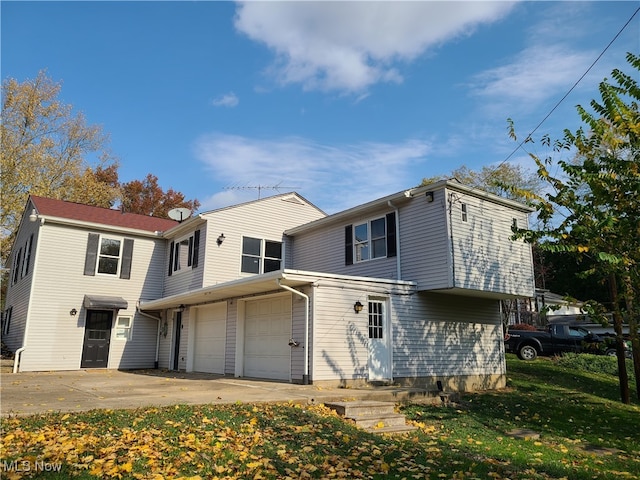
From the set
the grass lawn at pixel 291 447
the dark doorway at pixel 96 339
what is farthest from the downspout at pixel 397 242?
the dark doorway at pixel 96 339

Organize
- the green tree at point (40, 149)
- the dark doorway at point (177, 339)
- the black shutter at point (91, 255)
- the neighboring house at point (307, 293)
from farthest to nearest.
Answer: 1. the green tree at point (40, 149)
2. the black shutter at point (91, 255)
3. the dark doorway at point (177, 339)
4. the neighboring house at point (307, 293)

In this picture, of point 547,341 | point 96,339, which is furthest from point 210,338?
point 547,341

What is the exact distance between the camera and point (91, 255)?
55.5 ft

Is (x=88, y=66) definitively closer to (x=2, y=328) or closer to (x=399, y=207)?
(x=399, y=207)

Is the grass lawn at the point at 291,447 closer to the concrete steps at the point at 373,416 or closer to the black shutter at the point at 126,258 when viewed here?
the concrete steps at the point at 373,416

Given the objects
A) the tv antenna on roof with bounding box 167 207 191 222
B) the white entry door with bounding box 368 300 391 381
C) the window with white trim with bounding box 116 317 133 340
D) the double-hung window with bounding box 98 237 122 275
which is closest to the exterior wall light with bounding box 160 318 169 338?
the window with white trim with bounding box 116 317 133 340

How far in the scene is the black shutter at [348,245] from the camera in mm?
14586

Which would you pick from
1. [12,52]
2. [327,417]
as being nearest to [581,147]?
[327,417]

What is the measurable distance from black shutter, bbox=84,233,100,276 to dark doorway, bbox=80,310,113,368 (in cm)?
146

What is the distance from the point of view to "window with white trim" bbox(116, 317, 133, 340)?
55.9 feet

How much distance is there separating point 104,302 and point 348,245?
346 inches

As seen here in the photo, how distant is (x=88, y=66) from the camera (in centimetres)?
1127

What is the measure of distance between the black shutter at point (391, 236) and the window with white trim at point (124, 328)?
10134 millimetres

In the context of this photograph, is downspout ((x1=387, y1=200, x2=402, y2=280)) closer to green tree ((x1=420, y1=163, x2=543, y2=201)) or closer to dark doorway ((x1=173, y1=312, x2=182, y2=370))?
dark doorway ((x1=173, y1=312, x2=182, y2=370))
